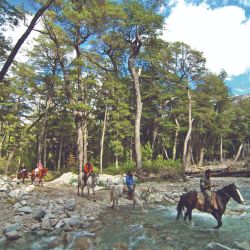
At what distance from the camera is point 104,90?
40.4 m

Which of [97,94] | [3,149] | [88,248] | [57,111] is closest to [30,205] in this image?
[88,248]

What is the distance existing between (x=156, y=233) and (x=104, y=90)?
100 ft

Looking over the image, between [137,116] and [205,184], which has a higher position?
[137,116]

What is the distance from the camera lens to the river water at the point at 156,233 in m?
9.95

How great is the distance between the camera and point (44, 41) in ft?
110

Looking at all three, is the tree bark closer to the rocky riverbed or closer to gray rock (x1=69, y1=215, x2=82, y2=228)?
the rocky riverbed

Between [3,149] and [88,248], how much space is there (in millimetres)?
41684

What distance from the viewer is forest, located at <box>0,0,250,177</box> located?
70.3 ft

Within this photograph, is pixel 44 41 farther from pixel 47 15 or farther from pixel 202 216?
pixel 202 216

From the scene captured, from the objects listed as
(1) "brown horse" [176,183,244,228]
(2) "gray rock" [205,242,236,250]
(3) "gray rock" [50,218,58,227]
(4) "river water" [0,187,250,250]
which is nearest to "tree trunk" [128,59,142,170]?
(4) "river water" [0,187,250,250]

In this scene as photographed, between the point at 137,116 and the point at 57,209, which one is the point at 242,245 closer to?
the point at 57,209

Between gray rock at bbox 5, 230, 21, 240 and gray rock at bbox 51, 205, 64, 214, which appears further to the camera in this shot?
gray rock at bbox 51, 205, 64, 214

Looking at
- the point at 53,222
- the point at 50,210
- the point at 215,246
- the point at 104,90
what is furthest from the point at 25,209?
the point at 104,90

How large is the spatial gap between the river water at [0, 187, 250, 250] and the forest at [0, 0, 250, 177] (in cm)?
852
